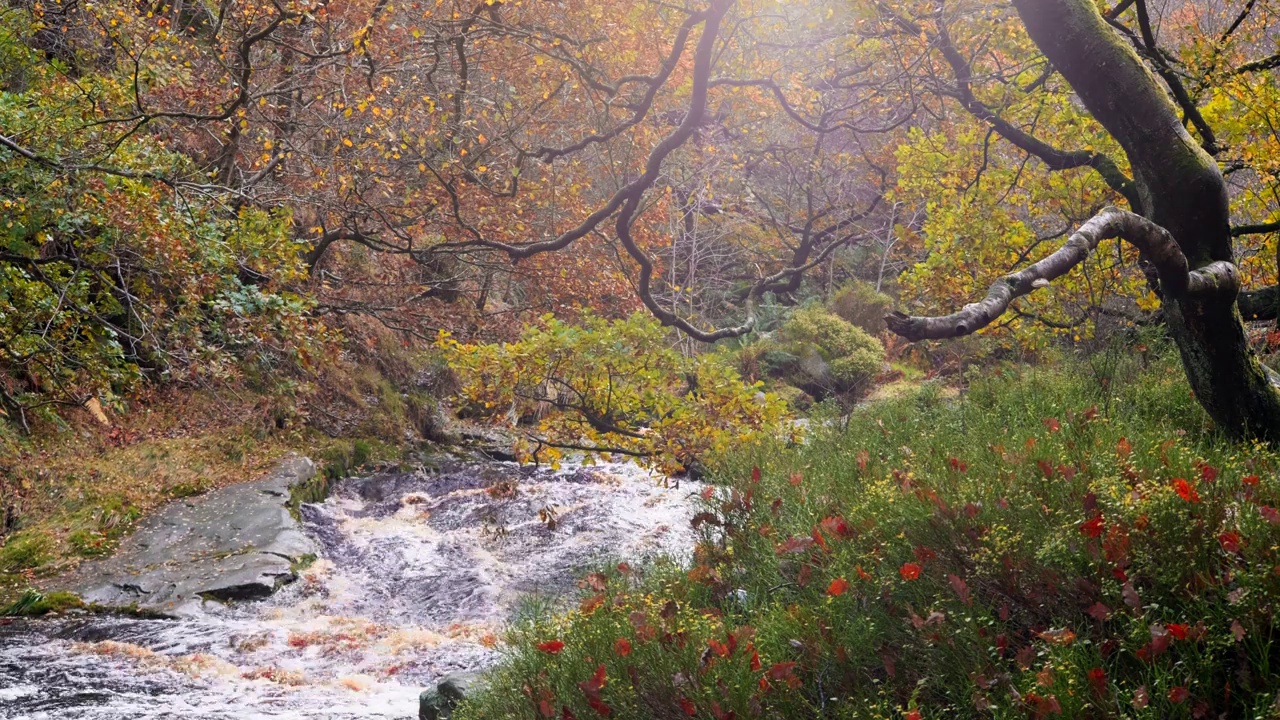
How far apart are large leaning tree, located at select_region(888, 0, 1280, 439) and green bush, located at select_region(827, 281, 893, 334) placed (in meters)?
14.5

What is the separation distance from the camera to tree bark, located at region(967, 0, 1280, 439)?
166 inches

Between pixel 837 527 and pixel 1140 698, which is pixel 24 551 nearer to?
pixel 837 527

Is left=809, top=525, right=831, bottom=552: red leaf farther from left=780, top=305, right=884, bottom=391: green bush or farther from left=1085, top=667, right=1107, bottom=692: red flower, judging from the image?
left=780, top=305, right=884, bottom=391: green bush

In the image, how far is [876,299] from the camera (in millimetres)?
19266

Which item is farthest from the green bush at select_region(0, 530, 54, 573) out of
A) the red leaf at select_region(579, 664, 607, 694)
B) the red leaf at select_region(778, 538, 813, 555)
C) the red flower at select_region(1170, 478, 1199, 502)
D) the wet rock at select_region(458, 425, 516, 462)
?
the red flower at select_region(1170, 478, 1199, 502)

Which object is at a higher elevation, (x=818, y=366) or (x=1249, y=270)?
(x=1249, y=270)

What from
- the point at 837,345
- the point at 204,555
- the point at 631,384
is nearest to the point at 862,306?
the point at 837,345

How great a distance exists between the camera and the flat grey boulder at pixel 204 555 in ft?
25.2

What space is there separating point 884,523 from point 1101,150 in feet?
15.3

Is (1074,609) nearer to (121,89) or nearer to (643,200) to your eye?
(121,89)

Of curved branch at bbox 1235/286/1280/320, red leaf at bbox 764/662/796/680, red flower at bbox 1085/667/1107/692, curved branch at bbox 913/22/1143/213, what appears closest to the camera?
red flower at bbox 1085/667/1107/692

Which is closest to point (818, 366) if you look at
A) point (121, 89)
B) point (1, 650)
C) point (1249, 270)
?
point (1249, 270)

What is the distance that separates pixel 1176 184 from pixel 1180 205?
0.11 meters

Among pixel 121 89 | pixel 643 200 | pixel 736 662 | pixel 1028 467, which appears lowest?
pixel 736 662
